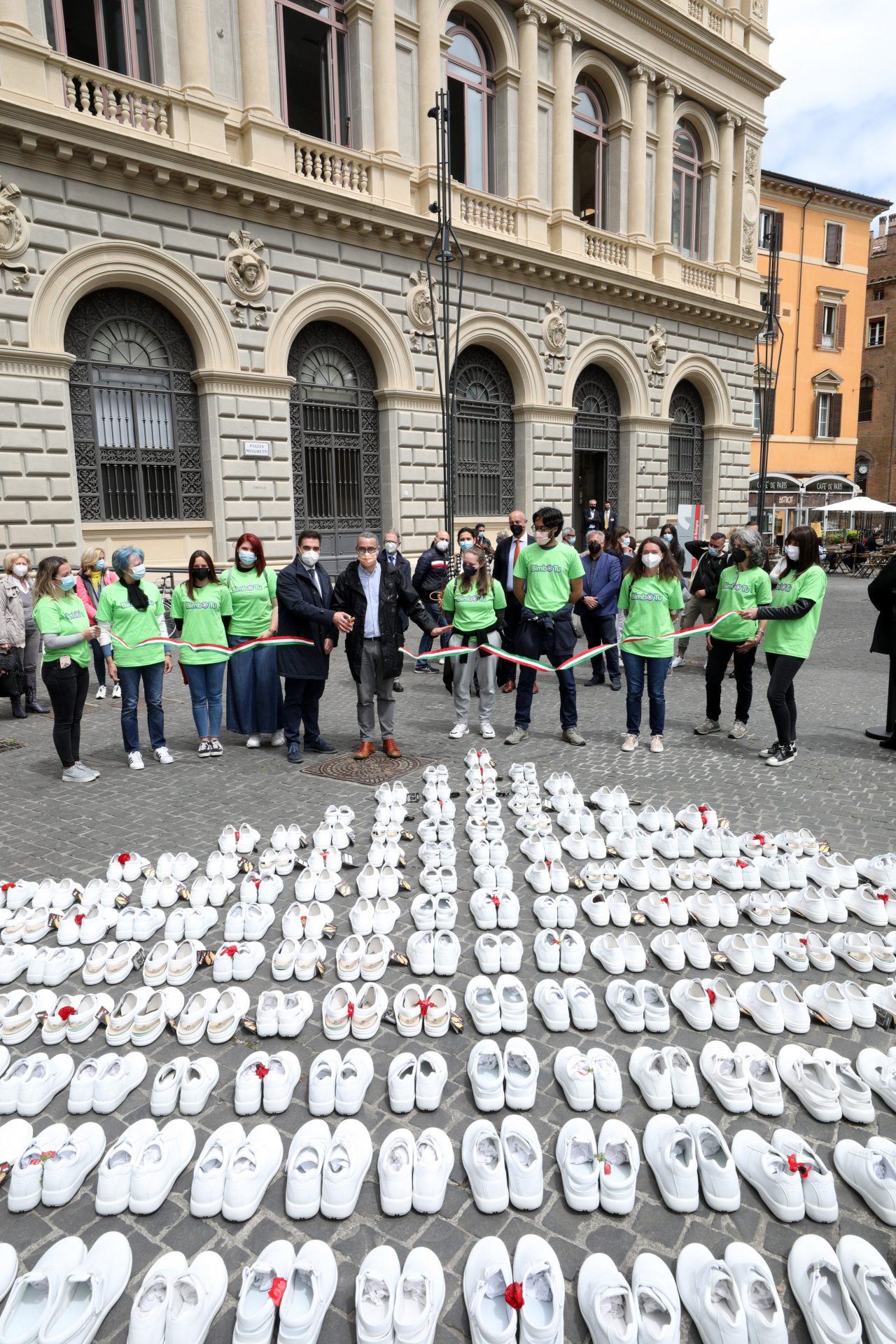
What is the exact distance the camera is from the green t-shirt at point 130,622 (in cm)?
737

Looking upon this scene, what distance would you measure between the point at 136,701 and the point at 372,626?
2.30m

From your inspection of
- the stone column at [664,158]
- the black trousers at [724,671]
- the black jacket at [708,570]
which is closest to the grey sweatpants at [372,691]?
the black trousers at [724,671]

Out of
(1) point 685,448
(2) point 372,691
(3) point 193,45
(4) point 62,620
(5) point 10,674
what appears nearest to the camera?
(4) point 62,620

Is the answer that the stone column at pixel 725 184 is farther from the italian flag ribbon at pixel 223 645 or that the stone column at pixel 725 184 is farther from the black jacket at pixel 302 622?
the italian flag ribbon at pixel 223 645

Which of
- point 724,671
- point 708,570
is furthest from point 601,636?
point 724,671

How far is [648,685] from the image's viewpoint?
784 centimetres

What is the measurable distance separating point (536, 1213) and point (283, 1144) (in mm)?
963

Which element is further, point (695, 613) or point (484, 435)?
point (484, 435)

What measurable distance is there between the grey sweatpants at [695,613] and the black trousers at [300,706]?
5.47 meters

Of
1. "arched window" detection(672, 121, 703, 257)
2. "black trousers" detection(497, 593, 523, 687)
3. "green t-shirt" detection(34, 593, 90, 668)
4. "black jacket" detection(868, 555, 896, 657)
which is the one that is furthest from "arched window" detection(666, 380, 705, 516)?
"green t-shirt" detection(34, 593, 90, 668)

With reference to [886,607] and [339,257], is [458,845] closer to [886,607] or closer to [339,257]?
[886,607]

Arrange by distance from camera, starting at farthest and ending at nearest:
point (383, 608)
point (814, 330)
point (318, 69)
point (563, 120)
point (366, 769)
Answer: point (814, 330) < point (563, 120) < point (318, 69) < point (383, 608) < point (366, 769)

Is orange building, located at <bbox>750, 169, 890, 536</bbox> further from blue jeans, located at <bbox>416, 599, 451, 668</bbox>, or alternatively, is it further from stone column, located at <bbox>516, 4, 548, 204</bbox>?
blue jeans, located at <bbox>416, 599, 451, 668</bbox>

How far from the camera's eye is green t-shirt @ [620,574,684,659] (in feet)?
25.4
